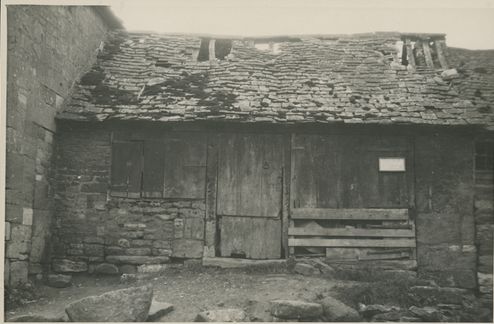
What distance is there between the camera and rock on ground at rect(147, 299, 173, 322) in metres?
6.48

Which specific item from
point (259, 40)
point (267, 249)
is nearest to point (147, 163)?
point (267, 249)

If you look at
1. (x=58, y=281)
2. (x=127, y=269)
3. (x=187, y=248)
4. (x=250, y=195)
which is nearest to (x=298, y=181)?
(x=250, y=195)

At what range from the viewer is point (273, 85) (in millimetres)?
10117

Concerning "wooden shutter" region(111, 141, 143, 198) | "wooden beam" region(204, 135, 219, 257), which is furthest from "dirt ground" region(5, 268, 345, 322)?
"wooden shutter" region(111, 141, 143, 198)

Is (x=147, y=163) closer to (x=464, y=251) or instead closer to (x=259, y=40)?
(x=259, y=40)

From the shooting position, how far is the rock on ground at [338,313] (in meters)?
6.62

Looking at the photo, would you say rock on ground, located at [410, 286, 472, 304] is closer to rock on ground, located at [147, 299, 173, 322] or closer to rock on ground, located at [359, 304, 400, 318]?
rock on ground, located at [359, 304, 400, 318]

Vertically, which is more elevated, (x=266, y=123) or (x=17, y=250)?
(x=266, y=123)

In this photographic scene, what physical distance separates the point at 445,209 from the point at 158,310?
19.9ft

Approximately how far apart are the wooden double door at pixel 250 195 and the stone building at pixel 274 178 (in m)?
0.02

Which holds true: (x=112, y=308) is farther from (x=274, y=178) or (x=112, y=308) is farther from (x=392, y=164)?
(x=392, y=164)

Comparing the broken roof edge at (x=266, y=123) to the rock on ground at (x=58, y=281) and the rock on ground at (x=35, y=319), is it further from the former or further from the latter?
the rock on ground at (x=35, y=319)

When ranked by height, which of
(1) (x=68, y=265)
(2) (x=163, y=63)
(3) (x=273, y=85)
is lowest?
(1) (x=68, y=265)

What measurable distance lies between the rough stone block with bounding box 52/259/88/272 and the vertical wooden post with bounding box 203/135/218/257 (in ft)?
8.10
